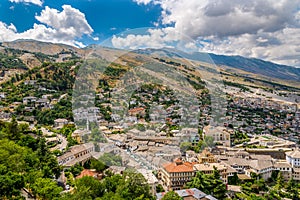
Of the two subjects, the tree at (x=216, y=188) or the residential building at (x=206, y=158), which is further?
the residential building at (x=206, y=158)

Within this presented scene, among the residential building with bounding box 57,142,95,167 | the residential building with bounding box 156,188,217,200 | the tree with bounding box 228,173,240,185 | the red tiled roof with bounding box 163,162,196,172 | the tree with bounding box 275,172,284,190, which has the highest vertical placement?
the residential building with bounding box 57,142,95,167

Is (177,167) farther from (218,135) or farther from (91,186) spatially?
(218,135)

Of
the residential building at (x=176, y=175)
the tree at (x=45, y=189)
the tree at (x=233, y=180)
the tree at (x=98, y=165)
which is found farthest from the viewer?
the tree at (x=233, y=180)

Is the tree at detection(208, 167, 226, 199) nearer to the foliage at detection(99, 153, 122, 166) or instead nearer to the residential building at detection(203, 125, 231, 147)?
the foliage at detection(99, 153, 122, 166)

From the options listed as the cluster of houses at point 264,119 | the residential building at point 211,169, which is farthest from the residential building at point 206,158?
the cluster of houses at point 264,119

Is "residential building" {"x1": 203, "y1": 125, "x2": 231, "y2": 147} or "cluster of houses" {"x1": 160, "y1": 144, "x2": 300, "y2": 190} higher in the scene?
"residential building" {"x1": 203, "y1": 125, "x2": 231, "y2": 147}

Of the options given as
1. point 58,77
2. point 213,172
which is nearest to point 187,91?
point 213,172

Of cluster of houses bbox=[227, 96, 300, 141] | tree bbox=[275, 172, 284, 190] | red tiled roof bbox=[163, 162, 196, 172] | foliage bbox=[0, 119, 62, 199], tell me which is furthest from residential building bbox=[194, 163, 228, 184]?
cluster of houses bbox=[227, 96, 300, 141]

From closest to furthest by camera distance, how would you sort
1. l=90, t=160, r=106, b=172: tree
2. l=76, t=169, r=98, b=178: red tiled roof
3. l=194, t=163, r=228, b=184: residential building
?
l=76, t=169, r=98, b=178: red tiled roof < l=90, t=160, r=106, b=172: tree < l=194, t=163, r=228, b=184: residential building

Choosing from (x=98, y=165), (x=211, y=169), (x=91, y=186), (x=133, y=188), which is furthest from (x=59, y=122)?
(x=133, y=188)

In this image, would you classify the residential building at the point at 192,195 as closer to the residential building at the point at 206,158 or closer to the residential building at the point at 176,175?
the residential building at the point at 176,175
